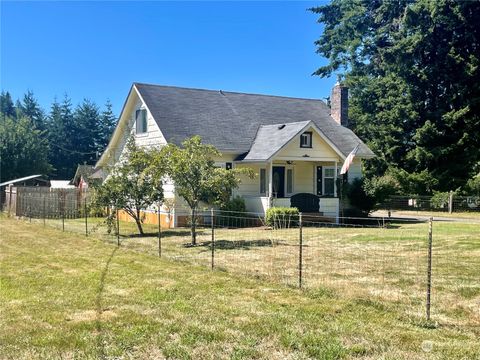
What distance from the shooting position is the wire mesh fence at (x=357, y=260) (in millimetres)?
7305

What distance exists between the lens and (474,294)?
7.54 m

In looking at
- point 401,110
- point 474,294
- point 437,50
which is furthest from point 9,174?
point 474,294

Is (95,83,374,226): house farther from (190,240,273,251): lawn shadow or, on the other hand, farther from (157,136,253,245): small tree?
(190,240,273,251): lawn shadow

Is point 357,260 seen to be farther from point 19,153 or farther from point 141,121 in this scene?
point 19,153

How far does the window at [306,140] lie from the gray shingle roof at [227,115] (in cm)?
169

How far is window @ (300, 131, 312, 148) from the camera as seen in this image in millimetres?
21750

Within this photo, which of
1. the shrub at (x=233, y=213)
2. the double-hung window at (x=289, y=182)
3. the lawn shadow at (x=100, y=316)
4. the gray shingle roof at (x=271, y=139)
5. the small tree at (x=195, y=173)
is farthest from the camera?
the double-hung window at (x=289, y=182)

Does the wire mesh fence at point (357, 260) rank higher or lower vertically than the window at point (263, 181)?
lower

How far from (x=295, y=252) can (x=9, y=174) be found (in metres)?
36.7

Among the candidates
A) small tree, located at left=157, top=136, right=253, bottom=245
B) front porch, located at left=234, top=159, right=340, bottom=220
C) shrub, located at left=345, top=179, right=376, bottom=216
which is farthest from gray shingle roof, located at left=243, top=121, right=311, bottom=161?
small tree, located at left=157, top=136, right=253, bottom=245

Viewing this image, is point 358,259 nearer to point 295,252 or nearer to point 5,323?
point 295,252

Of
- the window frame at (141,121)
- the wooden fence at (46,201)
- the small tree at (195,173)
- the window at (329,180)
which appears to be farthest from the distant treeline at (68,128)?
the small tree at (195,173)

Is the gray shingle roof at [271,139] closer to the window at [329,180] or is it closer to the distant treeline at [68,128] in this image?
the window at [329,180]

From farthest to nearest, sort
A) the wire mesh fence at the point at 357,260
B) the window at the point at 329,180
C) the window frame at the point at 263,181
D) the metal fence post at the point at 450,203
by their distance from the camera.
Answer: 1. the metal fence post at the point at 450,203
2. the window at the point at 329,180
3. the window frame at the point at 263,181
4. the wire mesh fence at the point at 357,260
